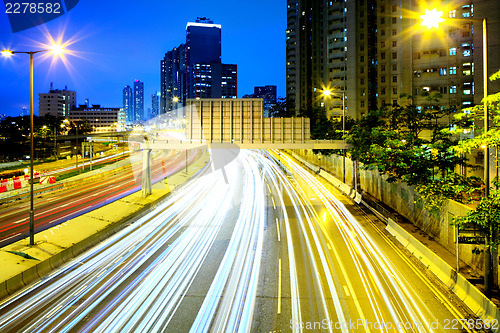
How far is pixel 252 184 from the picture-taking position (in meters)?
42.8

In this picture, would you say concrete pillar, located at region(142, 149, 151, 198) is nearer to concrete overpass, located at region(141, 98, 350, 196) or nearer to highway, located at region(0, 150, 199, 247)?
concrete overpass, located at region(141, 98, 350, 196)

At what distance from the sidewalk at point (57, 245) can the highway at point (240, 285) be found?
66cm

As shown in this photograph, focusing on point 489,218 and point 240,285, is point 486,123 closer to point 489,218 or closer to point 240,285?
point 489,218

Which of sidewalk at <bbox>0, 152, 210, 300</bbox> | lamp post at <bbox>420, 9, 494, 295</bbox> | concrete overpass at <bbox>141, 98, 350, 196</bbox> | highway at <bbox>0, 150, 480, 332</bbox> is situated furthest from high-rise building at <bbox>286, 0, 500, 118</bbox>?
sidewalk at <bbox>0, 152, 210, 300</bbox>

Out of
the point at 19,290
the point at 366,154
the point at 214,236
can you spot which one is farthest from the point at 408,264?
the point at 19,290

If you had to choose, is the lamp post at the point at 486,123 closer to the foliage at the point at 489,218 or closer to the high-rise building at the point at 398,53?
the foliage at the point at 489,218

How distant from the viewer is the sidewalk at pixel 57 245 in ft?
46.9

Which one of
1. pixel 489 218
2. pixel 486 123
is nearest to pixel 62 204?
Result: pixel 489 218

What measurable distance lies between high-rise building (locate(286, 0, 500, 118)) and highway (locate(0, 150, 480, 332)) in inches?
1380

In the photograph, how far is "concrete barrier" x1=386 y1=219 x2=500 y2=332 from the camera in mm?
11116

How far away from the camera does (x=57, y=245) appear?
18.1 metres

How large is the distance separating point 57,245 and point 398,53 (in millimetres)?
80204

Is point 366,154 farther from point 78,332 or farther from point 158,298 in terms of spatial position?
point 78,332

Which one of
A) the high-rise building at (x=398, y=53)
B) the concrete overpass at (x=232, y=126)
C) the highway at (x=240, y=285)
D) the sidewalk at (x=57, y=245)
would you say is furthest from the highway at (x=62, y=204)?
the high-rise building at (x=398, y=53)
